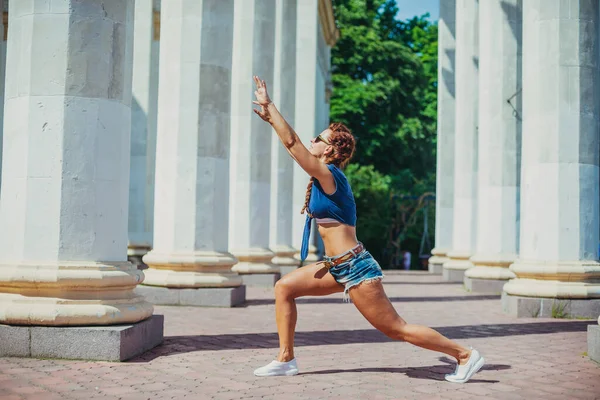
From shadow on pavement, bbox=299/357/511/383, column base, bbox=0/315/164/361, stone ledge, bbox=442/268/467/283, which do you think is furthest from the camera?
stone ledge, bbox=442/268/467/283

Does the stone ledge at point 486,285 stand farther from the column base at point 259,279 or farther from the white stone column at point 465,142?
the white stone column at point 465,142

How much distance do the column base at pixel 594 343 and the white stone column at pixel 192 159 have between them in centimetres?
778

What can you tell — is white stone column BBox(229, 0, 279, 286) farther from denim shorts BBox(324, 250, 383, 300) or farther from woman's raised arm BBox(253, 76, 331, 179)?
woman's raised arm BBox(253, 76, 331, 179)

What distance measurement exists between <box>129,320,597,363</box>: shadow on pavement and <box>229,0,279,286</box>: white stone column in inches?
359

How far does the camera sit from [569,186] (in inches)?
589

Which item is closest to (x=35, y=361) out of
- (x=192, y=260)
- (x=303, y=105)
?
(x=192, y=260)

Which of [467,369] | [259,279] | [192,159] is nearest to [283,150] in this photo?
[259,279]

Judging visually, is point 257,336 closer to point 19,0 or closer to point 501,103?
point 19,0

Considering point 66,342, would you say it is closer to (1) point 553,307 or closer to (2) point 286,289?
(2) point 286,289

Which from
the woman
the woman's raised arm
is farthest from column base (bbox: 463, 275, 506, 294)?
the woman's raised arm

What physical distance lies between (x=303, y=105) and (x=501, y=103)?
11945 millimetres

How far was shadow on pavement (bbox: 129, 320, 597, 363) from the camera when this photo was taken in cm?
1028

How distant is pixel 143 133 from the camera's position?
2845cm

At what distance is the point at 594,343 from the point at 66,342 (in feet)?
20.3
